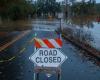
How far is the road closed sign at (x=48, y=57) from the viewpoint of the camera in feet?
37.2

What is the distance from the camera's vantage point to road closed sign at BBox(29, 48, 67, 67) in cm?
1134

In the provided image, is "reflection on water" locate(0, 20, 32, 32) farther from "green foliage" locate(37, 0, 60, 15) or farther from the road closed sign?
"green foliage" locate(37, 0, 60, 15)

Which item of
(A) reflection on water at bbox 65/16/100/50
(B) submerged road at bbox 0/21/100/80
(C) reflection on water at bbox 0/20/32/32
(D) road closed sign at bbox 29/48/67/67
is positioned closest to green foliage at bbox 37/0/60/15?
(C) reflection on water at bbox 0/20/32/32

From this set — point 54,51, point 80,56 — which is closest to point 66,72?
point 54,51

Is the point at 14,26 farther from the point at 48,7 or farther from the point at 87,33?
the point at 48,7

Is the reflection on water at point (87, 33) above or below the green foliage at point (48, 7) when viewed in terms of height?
above

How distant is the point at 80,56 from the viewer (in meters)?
20.3

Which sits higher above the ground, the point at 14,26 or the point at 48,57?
the point at 48,57

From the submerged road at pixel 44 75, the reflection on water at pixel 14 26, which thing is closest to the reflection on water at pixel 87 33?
the submerged road at pixel 44 75

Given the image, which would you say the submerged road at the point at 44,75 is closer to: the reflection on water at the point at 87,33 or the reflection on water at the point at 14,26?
the reflection on water at the point at 87,33

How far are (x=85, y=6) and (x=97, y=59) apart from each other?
68822 millimetres

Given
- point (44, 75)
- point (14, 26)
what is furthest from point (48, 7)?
point (44, 75)

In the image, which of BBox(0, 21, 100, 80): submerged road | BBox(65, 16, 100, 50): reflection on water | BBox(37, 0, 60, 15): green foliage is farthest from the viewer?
BBox(37, 0, 60, 15): green foliage

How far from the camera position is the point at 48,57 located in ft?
37.2
